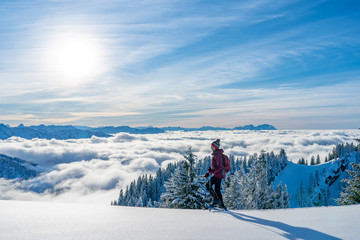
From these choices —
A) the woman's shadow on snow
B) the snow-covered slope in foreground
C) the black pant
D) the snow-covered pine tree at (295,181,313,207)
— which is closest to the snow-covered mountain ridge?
the snow-covered pine tree at (295,181,313,207)

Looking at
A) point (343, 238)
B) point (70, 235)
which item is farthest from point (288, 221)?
point (70, 235)

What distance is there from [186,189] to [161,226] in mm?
14437

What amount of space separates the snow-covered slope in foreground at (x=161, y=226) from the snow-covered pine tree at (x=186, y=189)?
12596 millimetres

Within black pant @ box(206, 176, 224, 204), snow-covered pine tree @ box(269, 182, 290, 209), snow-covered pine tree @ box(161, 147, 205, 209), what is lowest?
snow-covered pine tree @ box(269, 182, 290, 209)

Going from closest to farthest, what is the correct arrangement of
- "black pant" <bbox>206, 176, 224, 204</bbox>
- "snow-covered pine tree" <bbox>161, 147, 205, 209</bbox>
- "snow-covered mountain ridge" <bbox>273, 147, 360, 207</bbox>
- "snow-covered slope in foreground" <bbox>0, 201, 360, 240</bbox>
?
"snow-covered slope in foreground" <bbox>0, 201, 360, 240</bbox> → "black pant" <bbox>206, 176, 224, 204</bbox> → "snow-covered pine tree" <bbox>161, 147, 205, 209</bbox> → "snow-covered mountain ridge" <bbox>273, 147, 360, 207</bbox>

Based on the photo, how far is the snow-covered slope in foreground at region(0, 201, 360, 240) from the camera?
460 centimetres

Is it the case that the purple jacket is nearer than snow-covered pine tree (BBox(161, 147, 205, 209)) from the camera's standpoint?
Yes

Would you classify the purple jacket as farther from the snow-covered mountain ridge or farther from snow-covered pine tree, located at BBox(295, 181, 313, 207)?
snow-covered pine tree, located at BBox(295, 181, 313, 207)

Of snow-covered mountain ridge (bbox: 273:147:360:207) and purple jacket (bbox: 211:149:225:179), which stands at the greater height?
Result: purple jacket (bbox: 211:149:225:179)

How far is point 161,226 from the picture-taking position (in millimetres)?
5383

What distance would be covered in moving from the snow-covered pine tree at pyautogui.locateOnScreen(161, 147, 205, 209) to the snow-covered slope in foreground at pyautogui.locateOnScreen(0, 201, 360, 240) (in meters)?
12.6

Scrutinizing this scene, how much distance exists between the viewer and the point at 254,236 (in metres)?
4.59

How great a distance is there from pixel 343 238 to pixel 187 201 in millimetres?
15428

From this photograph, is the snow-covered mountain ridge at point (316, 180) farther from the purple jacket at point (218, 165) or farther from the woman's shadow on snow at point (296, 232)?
the woman's shadow on snow at point (296, 232)
